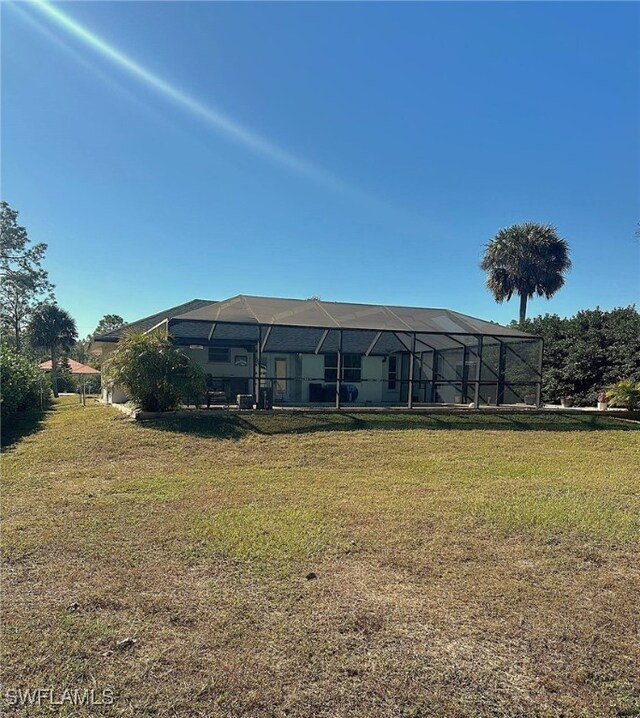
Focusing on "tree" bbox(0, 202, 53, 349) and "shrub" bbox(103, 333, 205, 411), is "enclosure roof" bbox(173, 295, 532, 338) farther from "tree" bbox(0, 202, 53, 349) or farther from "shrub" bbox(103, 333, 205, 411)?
"tree" bbox(0, 202, 53, 349)

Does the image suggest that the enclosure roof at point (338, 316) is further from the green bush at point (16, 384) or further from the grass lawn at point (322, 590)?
the grass lawn at point (322, 590)

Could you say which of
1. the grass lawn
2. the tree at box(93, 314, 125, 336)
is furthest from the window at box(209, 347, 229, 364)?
the tree at box(93, 314, 125, 336)

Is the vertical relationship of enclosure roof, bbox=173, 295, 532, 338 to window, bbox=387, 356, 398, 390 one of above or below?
above

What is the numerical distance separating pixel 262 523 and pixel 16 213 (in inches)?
1429

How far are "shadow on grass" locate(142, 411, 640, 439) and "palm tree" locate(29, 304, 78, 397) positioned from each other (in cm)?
2593

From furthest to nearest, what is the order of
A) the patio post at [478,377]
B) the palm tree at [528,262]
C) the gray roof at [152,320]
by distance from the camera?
the palm tree at [528,262] < the gray roof at [152,320] < the patio post at [478,377]

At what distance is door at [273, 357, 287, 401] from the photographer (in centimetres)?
1645

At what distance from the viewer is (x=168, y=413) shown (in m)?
10.7

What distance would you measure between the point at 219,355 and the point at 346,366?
4.99 metres

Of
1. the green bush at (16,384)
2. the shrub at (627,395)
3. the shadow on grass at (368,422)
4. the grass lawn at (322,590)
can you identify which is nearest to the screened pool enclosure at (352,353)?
the shadow on grass at (368,422)

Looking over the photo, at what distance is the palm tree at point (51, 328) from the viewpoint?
3133cm

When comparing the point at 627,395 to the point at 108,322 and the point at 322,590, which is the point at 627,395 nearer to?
the point at 322,590

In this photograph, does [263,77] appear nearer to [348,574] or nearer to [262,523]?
[262,523]

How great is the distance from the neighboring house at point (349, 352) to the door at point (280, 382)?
1.6 inches
